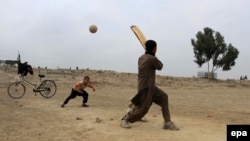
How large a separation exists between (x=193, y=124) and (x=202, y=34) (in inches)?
2045

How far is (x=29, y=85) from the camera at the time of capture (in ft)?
62.7

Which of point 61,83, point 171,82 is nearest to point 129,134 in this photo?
point 61,83

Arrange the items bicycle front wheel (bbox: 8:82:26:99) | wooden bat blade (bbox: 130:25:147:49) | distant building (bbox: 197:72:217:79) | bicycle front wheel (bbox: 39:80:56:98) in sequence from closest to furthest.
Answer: wooden bat blade (bbox: 130:25:147:49), bicycle front wheel (bbox: 8:82:26:99), bicycle front wheel (bbox: 39:80:56:98), distant building (bbox: 197:72:217:79)

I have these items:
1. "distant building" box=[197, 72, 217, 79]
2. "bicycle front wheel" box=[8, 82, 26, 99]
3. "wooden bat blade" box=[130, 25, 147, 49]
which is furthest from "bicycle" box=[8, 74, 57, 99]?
→ "distant building" box=[197, 72, 217, 79]

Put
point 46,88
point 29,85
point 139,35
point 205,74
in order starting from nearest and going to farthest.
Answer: point 139,35
point 29,85
point 46,88
point 205,74

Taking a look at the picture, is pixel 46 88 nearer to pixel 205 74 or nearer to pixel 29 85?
pixel 29 85

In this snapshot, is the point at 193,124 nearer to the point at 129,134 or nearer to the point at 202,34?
the point at 129,134

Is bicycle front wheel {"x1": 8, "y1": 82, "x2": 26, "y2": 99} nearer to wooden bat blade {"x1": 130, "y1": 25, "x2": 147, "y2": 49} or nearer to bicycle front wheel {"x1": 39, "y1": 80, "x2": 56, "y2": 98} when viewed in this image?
bicycle front wheel {"x1": 39, "y1": 80, "x2": 56, "y2": 98}

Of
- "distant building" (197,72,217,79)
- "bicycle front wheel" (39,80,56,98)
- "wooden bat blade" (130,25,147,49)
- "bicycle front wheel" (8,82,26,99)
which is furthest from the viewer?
"distant building" (197,72,217,79)

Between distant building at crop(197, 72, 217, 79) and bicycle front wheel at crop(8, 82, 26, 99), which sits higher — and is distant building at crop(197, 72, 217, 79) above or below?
above

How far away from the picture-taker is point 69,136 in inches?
354

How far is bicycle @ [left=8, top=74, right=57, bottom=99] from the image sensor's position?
18938 millimetres

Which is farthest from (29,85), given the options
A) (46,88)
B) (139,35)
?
(139,35)

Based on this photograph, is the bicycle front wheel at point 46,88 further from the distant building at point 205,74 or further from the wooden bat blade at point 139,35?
the distant building at point 205,74
